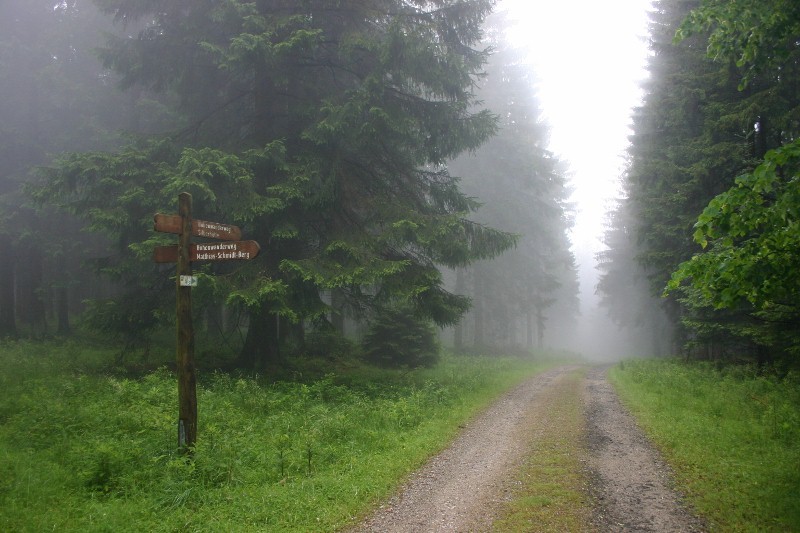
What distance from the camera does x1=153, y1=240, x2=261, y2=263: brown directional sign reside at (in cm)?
739

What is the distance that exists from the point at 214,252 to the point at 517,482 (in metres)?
5.76

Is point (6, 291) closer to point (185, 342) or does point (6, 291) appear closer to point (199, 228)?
point (185, 342)

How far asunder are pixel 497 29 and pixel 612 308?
2988 centimetres

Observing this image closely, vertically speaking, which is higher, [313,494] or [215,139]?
[215,139]

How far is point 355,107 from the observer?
41.3 feet

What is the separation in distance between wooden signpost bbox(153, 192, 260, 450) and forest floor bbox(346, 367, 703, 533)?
332cm

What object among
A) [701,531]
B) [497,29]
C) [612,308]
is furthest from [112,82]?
[612,308]

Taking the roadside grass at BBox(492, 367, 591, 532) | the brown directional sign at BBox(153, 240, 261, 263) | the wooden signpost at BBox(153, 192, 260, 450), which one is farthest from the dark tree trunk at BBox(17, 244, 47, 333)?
the roadside grass at BBox(492, 367, 591, 532)

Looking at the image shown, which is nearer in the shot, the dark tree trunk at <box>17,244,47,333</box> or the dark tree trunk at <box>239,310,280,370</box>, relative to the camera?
the dark tree trunk at <box>239,310,280,370</box>

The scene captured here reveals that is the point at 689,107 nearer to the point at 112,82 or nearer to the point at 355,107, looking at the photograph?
the point at 355,107

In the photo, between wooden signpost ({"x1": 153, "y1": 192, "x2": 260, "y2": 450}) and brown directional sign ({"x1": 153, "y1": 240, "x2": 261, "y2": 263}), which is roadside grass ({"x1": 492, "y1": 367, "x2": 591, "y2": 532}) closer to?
wooden signpost ({"x1": 153, "y1": 192, "x2": 260, "y2": 450})

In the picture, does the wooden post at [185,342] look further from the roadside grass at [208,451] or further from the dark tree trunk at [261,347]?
the dark tree trunk at [261,347]

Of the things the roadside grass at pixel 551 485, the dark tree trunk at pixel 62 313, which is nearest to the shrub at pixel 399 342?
the roadside grass at pixel 551 485

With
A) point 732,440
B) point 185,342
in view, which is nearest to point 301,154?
point 185,342
